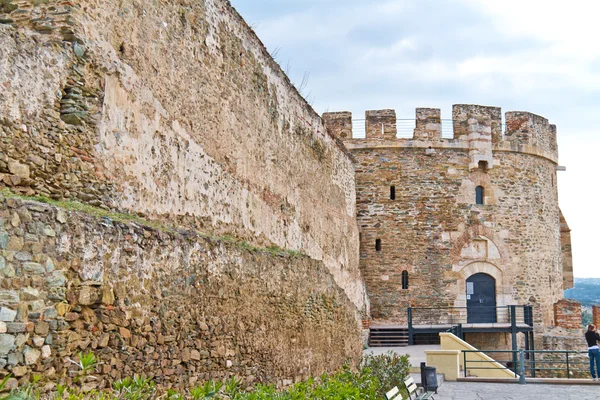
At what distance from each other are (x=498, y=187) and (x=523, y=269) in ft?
9.42

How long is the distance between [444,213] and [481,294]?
2.96m

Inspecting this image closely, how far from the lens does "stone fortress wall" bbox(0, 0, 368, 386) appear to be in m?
5.29

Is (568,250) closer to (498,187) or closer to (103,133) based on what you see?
(498,187)

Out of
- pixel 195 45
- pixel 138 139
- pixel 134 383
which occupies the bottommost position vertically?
pixel 134 383

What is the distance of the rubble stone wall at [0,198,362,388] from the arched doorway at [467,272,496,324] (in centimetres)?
1331

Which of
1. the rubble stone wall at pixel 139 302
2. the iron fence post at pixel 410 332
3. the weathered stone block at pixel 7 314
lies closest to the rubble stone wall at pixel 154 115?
the rubble stone wall at pixel 139 302

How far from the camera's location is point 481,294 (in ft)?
75.6

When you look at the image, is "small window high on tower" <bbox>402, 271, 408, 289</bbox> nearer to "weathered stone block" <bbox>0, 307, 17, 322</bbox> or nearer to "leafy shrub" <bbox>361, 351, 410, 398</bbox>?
"leafy shrub" <bbox>361, 351, 410, 398</bbox>

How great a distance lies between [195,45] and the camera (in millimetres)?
9398

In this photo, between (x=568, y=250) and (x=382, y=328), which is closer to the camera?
(x=382, y=328)

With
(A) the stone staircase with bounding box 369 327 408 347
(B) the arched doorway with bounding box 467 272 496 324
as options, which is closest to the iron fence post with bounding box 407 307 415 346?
(A) the stone staircase with bounding box 369 327 408 347

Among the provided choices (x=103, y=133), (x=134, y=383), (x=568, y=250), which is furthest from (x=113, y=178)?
(x=568, y=250)

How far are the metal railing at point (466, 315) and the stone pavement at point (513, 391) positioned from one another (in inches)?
352

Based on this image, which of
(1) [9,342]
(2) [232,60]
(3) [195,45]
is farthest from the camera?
(2) [232,60]
